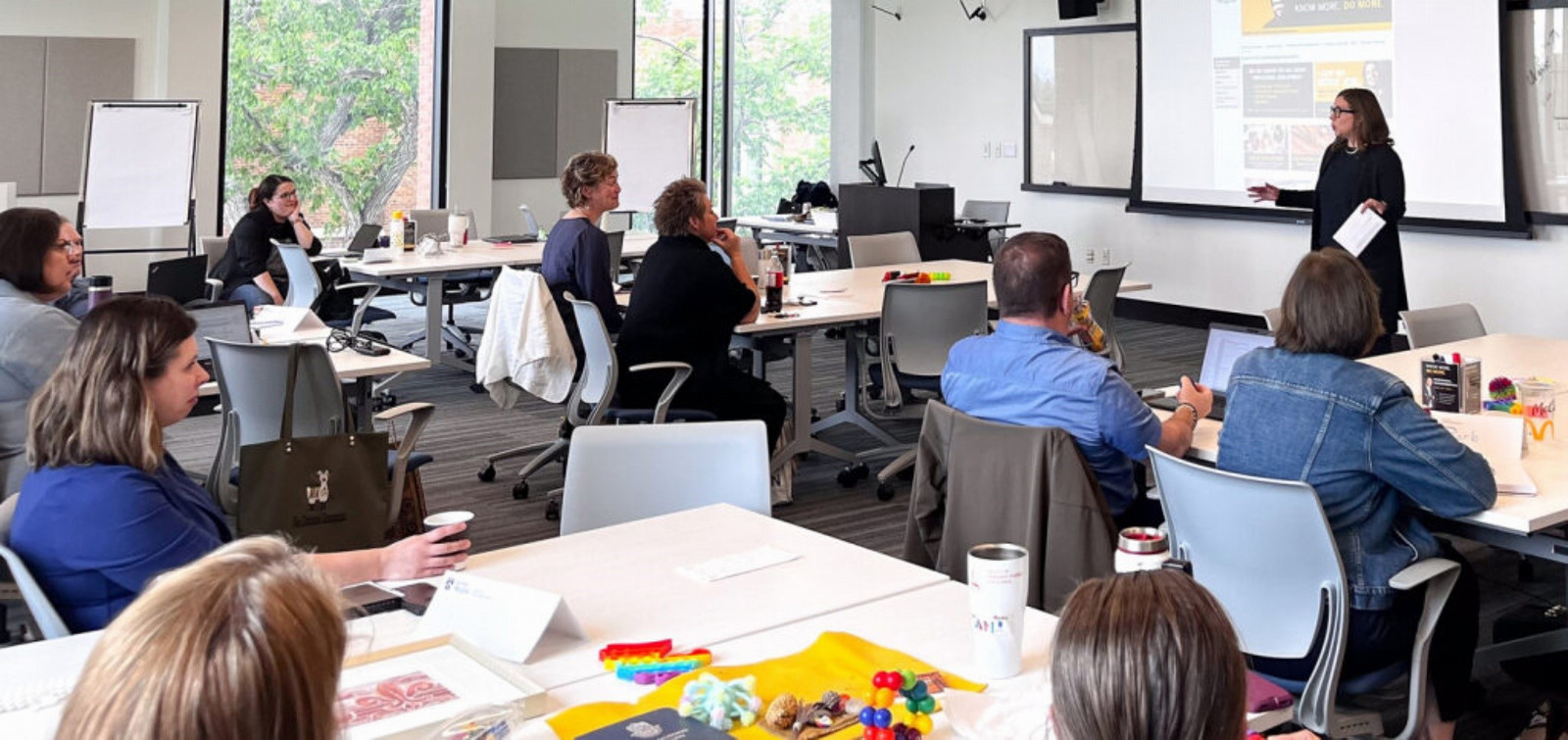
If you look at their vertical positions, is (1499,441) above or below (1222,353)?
below

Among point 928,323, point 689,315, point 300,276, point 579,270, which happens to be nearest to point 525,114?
point 300,276

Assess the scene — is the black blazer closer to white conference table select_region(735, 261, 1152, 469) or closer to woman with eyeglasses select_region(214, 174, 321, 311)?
white conference table select_region(735, 261, 1152, 469)

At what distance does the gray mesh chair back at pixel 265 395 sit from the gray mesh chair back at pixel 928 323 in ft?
7.48

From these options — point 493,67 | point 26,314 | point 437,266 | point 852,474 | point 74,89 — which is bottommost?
point 852,474

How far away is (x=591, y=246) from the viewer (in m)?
6.27

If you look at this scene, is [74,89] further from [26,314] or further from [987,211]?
[26,314]

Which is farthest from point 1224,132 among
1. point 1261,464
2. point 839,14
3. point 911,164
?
point 1261,464

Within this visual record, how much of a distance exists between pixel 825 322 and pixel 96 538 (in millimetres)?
3982

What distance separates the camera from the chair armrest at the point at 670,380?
222 inches

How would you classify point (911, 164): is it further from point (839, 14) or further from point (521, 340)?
point (521, 340)

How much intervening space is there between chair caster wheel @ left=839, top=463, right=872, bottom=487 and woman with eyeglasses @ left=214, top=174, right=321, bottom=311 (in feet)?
9.85

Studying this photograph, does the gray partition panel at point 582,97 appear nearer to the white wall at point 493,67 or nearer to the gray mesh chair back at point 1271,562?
the white wall at point 493,67

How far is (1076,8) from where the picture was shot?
10875 millimetres

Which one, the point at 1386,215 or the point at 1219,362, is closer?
the point at 1219,362
